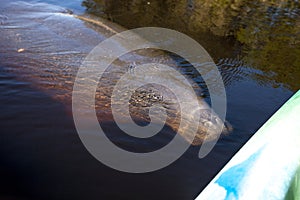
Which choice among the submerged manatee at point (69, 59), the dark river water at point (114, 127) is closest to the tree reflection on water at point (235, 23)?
the dark river water at point (114, 127)

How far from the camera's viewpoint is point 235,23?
7102 millimetres

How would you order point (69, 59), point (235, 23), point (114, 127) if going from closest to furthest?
point (114, 127), point (69, 59), point (235, 23)

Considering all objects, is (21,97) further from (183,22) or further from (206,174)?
(183,22)

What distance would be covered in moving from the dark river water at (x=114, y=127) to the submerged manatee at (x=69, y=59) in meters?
0.04

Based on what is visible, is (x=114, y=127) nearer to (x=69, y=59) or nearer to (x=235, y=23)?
(x=69, y=59)

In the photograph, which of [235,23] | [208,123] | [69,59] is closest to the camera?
[208,123]

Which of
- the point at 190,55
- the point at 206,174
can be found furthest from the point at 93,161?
the point at 190,55

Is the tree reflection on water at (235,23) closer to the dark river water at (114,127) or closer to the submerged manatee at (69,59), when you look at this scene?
the dark river water at (114,127)

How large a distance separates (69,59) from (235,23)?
4119mm

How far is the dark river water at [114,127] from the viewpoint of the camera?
251 centimetres

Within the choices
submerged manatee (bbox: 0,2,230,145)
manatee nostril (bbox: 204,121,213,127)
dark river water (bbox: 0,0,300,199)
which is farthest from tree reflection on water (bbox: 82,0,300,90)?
manatee nostril (bbox: 204,121,213,127)

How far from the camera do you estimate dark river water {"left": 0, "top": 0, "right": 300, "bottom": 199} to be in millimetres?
2510

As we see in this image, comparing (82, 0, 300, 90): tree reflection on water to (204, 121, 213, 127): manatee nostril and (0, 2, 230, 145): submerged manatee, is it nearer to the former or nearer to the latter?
(0, 2, 230, 145): submerged manatee

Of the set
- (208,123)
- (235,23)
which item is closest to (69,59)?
(208,123)
